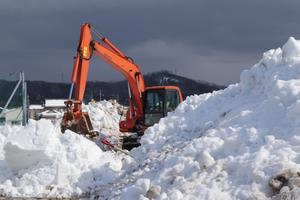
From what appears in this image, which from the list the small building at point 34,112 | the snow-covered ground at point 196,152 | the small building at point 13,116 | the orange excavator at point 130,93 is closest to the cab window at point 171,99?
the orange excavator at point 130,93

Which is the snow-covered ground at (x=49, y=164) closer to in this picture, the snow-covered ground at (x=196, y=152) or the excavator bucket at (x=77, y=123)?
the snow-covered ground at (x=196, y=152)

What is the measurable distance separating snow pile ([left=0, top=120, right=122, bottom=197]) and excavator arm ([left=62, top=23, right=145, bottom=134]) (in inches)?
184

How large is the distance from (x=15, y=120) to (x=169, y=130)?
31.0ft

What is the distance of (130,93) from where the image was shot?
70.8ft

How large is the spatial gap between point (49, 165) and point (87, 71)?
760 cm

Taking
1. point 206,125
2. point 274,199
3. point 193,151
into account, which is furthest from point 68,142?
point 274,199

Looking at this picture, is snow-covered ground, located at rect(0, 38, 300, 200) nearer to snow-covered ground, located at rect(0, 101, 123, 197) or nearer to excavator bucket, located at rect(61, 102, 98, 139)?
snow-covered ground, located at rect(0, 101, 123, 197)

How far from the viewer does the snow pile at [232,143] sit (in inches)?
311

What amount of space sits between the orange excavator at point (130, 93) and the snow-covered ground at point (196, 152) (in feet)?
13.8

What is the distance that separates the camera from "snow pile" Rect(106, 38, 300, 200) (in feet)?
25.9

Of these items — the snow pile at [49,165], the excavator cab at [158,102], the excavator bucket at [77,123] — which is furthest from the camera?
the excavator cab at [158,102]

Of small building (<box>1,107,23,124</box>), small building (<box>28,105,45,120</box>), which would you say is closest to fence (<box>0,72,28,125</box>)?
small building (<box>1,107,23,124</box>)

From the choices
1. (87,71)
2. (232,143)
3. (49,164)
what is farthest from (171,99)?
(232,143)

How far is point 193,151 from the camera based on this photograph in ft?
29.8
